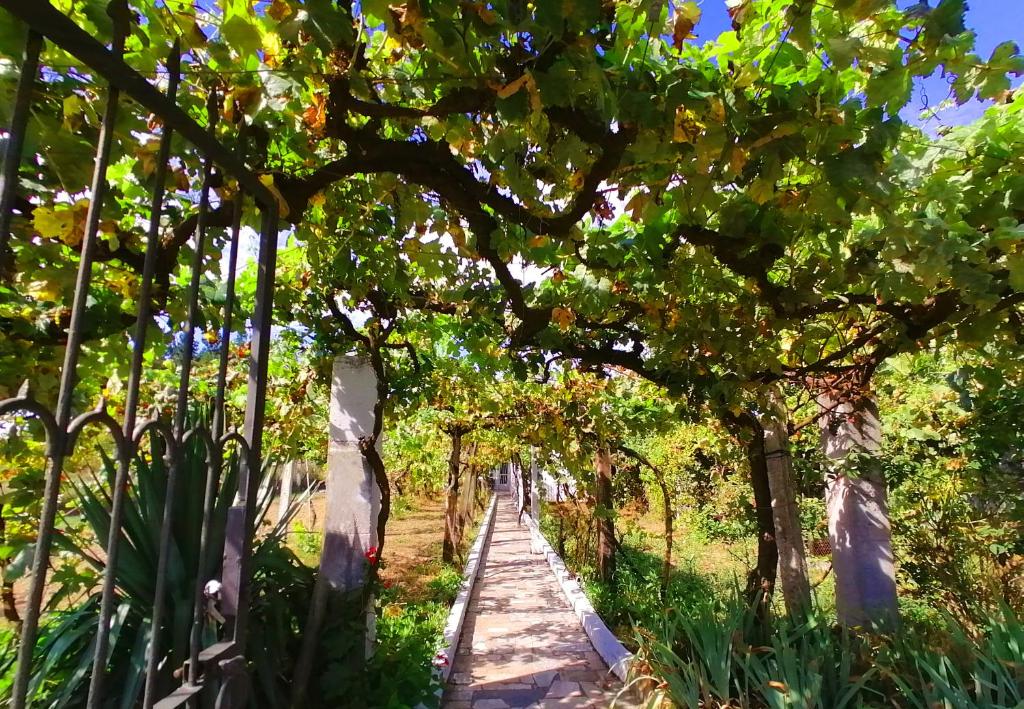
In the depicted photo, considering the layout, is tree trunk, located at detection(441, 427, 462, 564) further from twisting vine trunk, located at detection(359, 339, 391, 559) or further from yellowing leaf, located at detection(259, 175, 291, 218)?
yellowing leaf, located at detection(259, 175, 291, 218)

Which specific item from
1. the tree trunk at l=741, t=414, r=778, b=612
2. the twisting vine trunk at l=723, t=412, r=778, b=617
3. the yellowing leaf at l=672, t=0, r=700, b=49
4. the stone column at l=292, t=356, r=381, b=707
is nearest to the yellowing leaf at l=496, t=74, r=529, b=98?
the yellowing leaf at l=672, t=0, r=700, b=49

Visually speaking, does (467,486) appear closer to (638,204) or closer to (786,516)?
(786,516)

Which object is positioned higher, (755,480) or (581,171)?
(581,171)

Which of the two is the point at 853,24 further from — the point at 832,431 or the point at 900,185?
the point at 832,431

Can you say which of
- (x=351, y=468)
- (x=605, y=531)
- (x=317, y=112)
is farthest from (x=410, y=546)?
(x=317, y=112)

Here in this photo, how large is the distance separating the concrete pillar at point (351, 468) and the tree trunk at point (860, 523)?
3193mm

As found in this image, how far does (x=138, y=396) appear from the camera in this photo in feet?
3.61

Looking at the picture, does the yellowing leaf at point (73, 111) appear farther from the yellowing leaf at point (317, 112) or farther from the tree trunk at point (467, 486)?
the tree trunk at point (467, 486)

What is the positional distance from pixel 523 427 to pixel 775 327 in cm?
489

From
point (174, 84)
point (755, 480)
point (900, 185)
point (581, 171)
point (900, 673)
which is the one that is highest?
point (581, 171)

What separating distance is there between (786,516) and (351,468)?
317 centimetres

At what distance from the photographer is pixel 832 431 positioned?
14.0ft

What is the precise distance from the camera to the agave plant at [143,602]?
226 cm

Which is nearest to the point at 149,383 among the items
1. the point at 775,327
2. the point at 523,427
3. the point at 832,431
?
the point at 523,427
